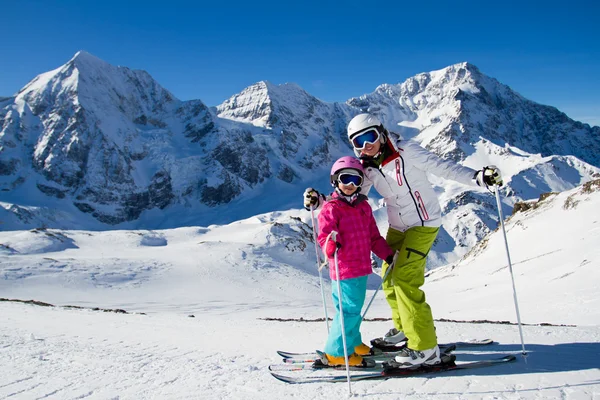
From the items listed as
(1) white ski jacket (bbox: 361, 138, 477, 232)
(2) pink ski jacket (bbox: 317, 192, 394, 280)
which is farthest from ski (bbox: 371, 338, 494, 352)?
(1) white ski jacket (bbox: 361, 138, 477, 232)

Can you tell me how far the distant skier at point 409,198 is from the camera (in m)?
4.50

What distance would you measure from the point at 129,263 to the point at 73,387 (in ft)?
84.6

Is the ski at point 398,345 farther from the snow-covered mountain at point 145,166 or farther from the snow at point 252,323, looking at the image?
the snow-covered mountain at point 145,166

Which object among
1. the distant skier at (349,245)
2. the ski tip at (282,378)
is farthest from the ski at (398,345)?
the ski tip at (282,378)

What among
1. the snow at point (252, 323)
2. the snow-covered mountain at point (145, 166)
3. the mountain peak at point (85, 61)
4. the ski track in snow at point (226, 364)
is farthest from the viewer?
the mountain peak at point (85, 61)

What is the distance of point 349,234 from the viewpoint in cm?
484

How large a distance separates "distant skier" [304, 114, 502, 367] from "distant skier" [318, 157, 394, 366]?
26 centimetres

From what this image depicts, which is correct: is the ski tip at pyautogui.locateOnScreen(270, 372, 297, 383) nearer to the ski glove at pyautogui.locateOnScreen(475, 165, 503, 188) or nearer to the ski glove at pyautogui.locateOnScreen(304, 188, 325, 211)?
the ski glove at pyautogui.locateOnScreen(304, 188, 325, 211)

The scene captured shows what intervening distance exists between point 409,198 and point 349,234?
2.74 ft

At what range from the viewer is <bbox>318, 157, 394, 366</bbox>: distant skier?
15.8 feet

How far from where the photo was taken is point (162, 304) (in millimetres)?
21344

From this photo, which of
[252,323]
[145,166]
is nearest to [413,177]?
[252,323]

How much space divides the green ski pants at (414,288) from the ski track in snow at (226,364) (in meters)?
0.43

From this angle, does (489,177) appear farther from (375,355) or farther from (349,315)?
(375,355)
